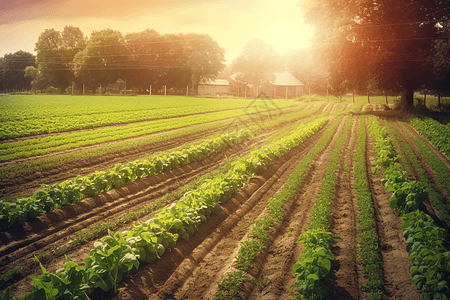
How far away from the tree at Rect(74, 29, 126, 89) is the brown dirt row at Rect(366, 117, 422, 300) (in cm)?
6458

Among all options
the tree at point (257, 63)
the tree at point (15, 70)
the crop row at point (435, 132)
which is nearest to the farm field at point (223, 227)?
the crop row at point (435, 132)

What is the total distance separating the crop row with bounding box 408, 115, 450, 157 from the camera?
17341mm

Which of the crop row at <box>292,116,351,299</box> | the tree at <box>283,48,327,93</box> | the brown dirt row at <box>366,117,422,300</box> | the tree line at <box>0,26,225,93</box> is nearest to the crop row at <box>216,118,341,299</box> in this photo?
the crop row at <box>292,116,351,299</box>

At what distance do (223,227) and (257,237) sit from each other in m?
1.02

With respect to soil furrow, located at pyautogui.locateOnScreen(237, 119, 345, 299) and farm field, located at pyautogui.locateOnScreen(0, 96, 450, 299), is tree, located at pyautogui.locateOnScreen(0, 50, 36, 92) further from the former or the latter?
soil furrow, located at pyautogui.locateOnScreen(237, 119, 345, 299)

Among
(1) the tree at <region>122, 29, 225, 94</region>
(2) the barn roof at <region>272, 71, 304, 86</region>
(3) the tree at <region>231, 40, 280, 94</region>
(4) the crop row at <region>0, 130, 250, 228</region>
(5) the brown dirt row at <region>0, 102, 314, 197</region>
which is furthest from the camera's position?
(3) the tree at <region>231, 40, 280, 94</region>

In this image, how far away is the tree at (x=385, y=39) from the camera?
31234 mm

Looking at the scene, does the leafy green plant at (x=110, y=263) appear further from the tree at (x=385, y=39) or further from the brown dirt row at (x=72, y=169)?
the tree at (x=385, y=39)

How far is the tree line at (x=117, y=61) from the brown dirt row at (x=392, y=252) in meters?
63.3

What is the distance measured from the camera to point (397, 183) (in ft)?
30.2

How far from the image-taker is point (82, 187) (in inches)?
350

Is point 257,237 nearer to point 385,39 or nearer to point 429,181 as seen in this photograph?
point 429,181

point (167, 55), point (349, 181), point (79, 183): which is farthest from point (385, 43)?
point (167, 55)

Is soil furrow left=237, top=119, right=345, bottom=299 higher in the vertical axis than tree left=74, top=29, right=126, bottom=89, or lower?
lower
